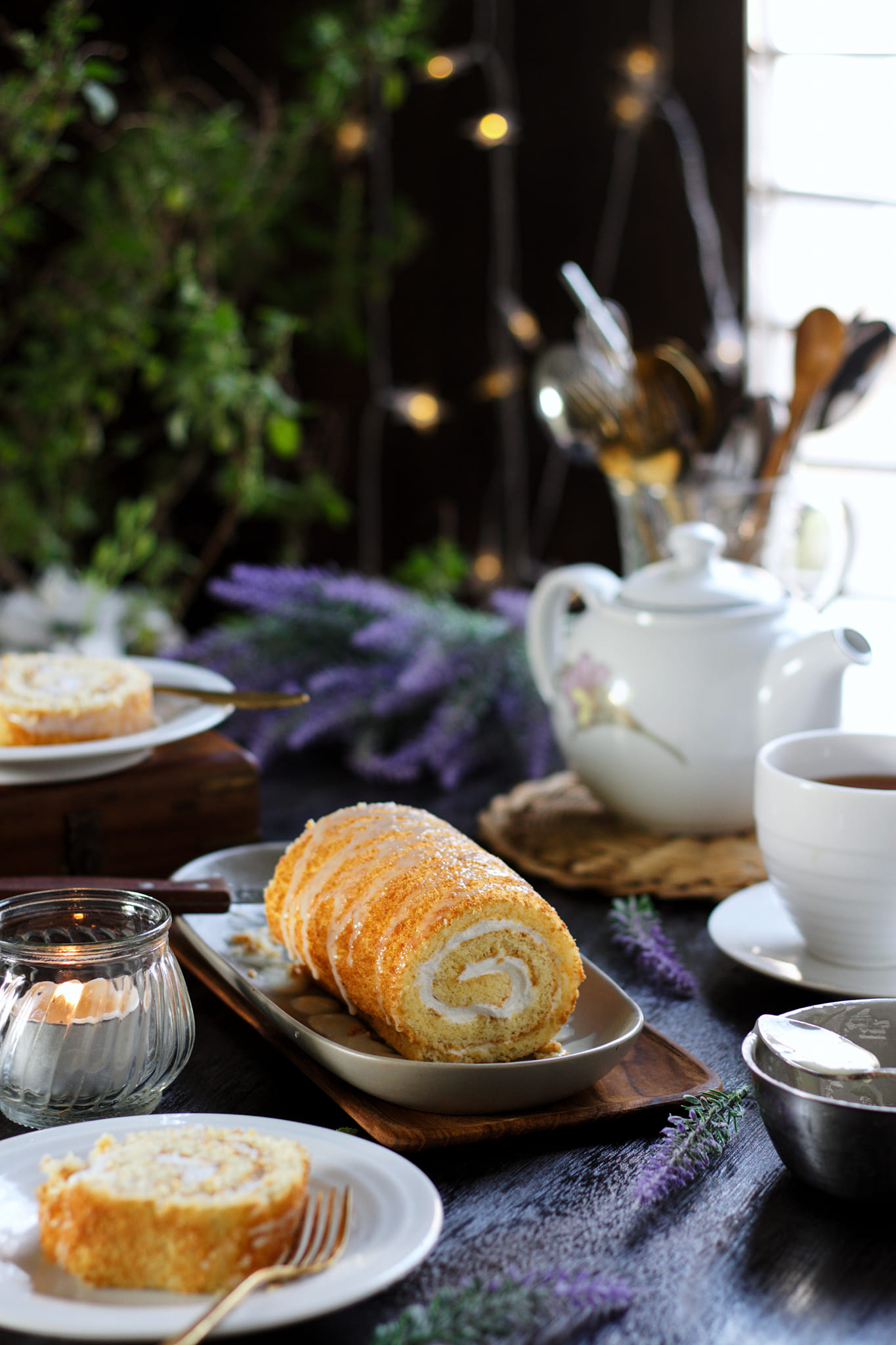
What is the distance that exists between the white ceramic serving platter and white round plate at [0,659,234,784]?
0.71 feet

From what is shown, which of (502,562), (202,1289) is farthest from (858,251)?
(202,1289)

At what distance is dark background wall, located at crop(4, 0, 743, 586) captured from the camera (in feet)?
6.57

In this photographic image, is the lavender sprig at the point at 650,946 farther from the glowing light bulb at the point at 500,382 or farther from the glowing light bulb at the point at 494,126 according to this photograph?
the glowing light bulb at the point at 494,126

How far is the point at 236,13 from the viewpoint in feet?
7.88

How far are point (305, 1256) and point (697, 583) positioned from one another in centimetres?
73

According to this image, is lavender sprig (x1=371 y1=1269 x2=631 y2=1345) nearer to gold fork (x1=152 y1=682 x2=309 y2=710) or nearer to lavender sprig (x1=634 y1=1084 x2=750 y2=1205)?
lavender sprig (x1=634 y1=1084 x2=750 y2=1205)

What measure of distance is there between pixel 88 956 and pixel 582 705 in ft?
1.86

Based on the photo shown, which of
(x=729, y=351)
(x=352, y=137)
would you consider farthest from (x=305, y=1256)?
(x=352, y=137)

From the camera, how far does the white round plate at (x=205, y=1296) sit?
1.61 ft

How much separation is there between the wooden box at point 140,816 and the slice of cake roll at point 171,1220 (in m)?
0.50

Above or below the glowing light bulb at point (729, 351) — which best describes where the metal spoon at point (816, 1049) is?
below

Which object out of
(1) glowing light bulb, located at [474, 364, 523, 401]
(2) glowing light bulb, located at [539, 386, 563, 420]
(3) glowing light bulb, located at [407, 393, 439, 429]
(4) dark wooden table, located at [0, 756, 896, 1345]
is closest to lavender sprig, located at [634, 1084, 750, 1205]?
(4) dark wooden table, located at [0, 756, 896, 1345]

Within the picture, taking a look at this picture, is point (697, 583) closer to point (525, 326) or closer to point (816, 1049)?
point (816, 1049)

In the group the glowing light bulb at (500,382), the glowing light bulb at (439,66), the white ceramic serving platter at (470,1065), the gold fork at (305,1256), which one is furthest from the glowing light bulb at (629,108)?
the gold fork at (305,1256)
